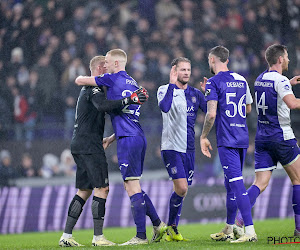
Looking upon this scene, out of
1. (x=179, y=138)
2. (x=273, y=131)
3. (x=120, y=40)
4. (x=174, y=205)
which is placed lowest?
(x=174, y=205)

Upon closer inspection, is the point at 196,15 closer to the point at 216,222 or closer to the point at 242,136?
the point at 216,222

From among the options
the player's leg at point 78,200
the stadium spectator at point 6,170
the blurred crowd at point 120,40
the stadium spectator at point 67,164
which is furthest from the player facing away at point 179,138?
the blurred crowd at point 120,40

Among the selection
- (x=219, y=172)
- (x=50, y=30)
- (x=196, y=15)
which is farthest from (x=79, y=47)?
(x=219, y=172)

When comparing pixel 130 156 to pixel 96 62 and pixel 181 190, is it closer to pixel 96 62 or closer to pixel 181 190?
pixel 181 190

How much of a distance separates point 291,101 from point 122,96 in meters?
1.87

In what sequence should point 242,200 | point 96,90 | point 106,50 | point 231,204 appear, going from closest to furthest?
point 242,200 < point 96,90 < point 231,204 < point 106,50

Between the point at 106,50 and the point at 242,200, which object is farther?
the point at 106,50

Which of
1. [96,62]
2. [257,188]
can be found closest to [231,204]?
[257,188]

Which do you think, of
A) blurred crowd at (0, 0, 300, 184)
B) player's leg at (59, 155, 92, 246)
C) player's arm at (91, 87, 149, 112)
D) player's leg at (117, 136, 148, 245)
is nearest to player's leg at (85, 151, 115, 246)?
player's leg at (59, 155, 92, 246)

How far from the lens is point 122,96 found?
6906mm

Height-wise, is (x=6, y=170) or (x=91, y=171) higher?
(x=91, y=171)

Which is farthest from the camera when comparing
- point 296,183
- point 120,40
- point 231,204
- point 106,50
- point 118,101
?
point 120,40

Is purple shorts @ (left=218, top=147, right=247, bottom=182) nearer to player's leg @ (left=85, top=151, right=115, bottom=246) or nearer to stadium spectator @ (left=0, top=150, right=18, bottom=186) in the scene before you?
player's leg @ (left=85, top=151, right=115, bottom=246)

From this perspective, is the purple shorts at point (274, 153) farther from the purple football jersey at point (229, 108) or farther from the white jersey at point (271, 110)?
the purple football jersey at point (229, 108)
